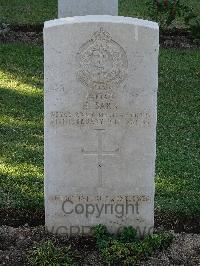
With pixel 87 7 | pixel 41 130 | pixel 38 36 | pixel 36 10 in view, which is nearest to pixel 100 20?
pixel 41 130

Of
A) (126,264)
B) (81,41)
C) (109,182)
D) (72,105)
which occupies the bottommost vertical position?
(126,264)

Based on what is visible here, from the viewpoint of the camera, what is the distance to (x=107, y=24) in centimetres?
463

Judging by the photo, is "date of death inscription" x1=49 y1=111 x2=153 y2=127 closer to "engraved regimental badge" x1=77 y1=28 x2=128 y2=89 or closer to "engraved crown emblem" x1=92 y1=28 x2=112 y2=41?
A: "engraved regimental badge" x1=77 y1=28 x2=128 y2=89

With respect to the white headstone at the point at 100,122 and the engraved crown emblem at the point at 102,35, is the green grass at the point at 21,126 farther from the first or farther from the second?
the engraved crown emblem at the point at 102,35

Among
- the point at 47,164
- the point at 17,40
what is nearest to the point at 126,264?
the point at 47,164

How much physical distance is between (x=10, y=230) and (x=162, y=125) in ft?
10.7

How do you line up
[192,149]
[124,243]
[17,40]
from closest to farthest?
[124,243] < [192,149] < [17,40]

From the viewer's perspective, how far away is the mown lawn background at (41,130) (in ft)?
19.4

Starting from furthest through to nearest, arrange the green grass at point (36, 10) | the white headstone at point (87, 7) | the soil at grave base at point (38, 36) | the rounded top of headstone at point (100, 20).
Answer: the green grass at point (36, 10) < the soil at grave base at point (38, 36) < the white headstone at point (87, 7) < the rounded top of headstone at point (100, 20)

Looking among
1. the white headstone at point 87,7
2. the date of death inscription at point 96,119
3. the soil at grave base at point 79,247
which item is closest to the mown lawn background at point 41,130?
the soil at grave base at point 79,247

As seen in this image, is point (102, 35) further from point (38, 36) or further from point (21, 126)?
point (38, 36)

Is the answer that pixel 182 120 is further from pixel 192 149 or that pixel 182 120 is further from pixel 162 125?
pixel 192 149

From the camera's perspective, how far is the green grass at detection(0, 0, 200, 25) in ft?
41.8

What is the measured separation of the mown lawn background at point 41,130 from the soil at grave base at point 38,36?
0.35 metres
